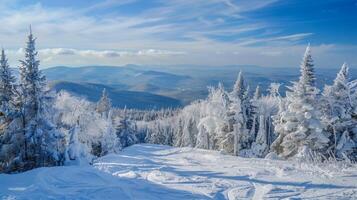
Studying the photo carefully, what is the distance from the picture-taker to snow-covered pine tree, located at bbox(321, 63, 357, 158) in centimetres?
3111

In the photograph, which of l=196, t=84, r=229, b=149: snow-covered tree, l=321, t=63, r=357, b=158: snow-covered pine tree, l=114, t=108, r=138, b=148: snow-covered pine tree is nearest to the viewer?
l=321, t=63, r=357, b=158: snow-covered pine tree

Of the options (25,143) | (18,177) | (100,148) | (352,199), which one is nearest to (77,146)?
(25,143)

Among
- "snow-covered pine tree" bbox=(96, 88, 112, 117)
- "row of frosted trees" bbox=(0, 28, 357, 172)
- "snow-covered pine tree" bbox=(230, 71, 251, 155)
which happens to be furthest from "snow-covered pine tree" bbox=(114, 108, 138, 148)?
"snow-covered pine tree" bbox=(230, 71, 251, 155)

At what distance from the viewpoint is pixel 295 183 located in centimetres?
1373

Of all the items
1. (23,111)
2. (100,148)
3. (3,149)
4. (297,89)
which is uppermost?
(297,89)

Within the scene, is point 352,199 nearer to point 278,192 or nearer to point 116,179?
point 278,192

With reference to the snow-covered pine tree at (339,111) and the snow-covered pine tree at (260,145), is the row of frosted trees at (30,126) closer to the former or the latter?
the snow-covered pine tree at (339,111)

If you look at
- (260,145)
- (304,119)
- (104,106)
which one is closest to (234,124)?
(260,145)

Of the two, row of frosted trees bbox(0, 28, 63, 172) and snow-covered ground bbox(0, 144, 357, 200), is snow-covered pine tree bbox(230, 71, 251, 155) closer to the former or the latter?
row of frosted trees bbox(0, 28, 63, 172)

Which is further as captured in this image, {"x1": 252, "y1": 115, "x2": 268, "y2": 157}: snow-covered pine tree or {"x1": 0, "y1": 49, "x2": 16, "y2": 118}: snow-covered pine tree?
{"x1": 252, "y1": 115, "x2": 268, "y2": 157}: snow-covered pine tree

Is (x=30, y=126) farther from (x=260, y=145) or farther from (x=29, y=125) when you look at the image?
(x=260, y=145)

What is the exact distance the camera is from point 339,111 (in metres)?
31.8

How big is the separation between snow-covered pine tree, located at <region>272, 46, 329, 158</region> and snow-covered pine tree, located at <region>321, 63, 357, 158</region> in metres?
0.90

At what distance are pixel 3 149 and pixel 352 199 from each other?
23.9 metres
